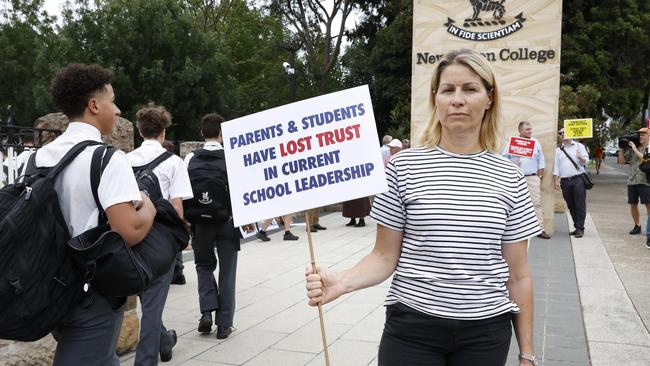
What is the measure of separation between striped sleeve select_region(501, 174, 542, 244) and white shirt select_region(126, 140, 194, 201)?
275cm

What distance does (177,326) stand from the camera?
5551mm

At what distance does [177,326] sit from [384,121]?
2548 cm

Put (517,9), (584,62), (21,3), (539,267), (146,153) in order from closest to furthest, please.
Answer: (146,153) → (539,267) → (517,9) → (584,62) → (21,3)

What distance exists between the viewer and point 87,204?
97.3 inches

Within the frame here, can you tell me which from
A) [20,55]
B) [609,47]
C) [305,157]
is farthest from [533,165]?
[20,55]

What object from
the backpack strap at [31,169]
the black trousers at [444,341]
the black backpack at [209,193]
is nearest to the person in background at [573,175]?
the black backpack at [209,193]

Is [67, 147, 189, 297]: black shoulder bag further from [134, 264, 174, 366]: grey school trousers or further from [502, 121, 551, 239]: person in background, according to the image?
[502, 121, 551, 239]: person in background

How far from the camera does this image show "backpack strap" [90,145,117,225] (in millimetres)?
2447

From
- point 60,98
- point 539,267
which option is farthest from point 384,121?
point 60,98

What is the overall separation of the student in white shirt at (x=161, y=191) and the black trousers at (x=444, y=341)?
84.7 inches

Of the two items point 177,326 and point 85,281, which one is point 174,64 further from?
point 85,281

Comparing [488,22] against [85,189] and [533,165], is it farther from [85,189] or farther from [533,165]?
[85,189]

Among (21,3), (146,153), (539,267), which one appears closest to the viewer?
(146,153)

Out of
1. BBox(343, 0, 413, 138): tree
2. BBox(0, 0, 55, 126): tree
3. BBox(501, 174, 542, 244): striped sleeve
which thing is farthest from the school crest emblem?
BBox(0, 0, 55, 126): tree
